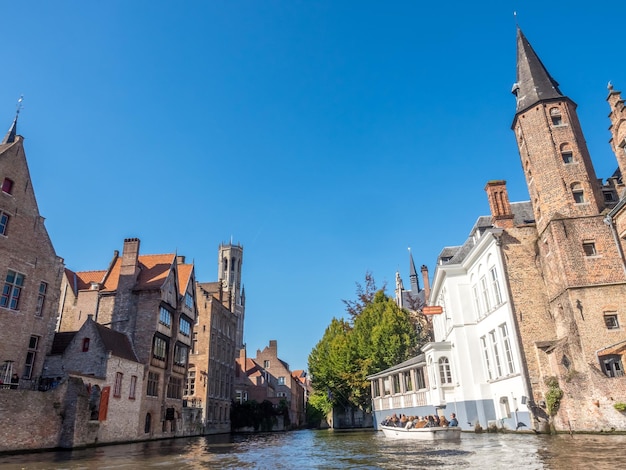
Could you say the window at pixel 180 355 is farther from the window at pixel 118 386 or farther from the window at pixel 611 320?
the window at pixel 611 320

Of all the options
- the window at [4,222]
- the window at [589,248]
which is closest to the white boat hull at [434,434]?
the window at [589,248]

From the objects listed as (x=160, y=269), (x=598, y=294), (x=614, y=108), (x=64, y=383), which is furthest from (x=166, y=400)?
(x=614, y=108)

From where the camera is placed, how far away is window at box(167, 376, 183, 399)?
36.7 m

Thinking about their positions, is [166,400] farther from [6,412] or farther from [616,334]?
[616,334]

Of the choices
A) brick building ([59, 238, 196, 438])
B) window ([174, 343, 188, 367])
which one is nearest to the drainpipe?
brick building ([59, 238, 196, 438])

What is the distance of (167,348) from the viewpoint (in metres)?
36.2

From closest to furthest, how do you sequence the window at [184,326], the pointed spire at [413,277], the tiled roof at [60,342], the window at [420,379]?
the tiled roof at [60,342] → the window at [420,379] → the window at [184,326] → the pointed spire at [413,277]

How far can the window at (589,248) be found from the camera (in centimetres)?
2311

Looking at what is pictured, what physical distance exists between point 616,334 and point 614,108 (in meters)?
12.8

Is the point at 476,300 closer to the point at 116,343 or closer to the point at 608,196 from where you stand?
the point at 608,196

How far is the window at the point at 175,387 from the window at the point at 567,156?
106ft

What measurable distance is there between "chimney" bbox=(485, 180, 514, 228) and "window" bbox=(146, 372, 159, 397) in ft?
85.8

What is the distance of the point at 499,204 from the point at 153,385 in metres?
27.3

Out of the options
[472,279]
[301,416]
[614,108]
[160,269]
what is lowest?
[301,416]
